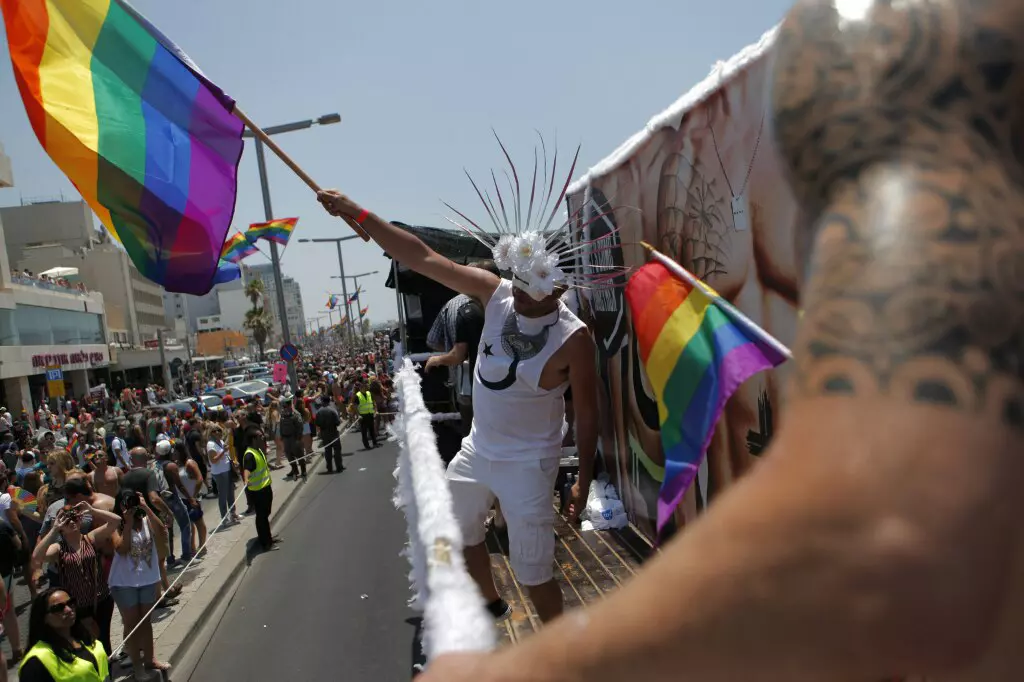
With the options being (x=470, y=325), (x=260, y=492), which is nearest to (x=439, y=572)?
(x=470, y=325)

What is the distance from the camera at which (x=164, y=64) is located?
4.00 m

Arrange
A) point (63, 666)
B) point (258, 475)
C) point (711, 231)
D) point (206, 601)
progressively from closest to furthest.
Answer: point (711, 231)
point (63, 666)
point (206, 601)
point (258, 475)

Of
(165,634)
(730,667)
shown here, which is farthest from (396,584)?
(730,667)

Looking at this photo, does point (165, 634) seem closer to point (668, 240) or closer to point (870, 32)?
point (668, 240)

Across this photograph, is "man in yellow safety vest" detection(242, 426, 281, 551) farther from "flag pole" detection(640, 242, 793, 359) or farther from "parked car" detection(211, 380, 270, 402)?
"parked car" detection(211, 380, 270, 402)

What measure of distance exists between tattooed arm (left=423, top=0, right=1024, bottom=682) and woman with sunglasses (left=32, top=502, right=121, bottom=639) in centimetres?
664

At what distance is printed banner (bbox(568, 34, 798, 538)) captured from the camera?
10.3 ft

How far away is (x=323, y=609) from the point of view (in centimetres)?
712

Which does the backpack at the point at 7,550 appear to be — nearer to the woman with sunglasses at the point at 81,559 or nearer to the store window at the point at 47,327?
the woman with sunglasses at the point at 81,559

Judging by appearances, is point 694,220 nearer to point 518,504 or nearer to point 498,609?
point 518,504

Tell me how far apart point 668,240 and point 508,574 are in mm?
2477

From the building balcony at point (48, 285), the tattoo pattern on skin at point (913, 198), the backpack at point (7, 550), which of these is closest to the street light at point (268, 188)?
the backpack at point (7, 550)

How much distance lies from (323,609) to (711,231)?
5.51 m

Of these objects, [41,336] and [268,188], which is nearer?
[268,188]
